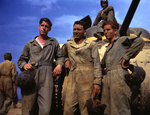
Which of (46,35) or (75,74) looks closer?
(75,74)

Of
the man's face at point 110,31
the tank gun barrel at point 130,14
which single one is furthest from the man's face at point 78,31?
the tank gun barrel at point 130,14

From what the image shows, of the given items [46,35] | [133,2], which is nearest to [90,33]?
[133,2]

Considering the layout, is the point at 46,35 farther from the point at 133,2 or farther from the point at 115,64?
the point at 133,2

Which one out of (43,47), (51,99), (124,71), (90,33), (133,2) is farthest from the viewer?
(90,33)

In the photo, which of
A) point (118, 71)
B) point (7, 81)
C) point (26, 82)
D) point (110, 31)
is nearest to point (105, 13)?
point (110, 31)

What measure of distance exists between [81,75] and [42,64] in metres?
0.75

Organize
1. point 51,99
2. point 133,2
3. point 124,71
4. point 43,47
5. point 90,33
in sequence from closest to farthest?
point 124,71 → point 51,99 → point 43,47 → point 133,2 → point 90,33

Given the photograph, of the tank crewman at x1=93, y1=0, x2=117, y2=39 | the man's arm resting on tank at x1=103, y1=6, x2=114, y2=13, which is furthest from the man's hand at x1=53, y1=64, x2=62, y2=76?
the man's arm resting on tank at x1=103, y1=6, x2=114, y2=13

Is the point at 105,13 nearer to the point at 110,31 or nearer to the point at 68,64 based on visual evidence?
the point at 110,31

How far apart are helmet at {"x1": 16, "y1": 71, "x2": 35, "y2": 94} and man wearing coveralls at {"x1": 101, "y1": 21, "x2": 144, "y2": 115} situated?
3.98ft

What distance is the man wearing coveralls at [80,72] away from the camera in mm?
3609

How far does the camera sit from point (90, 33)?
23.1ft

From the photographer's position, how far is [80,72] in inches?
147

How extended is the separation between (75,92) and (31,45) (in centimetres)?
124
